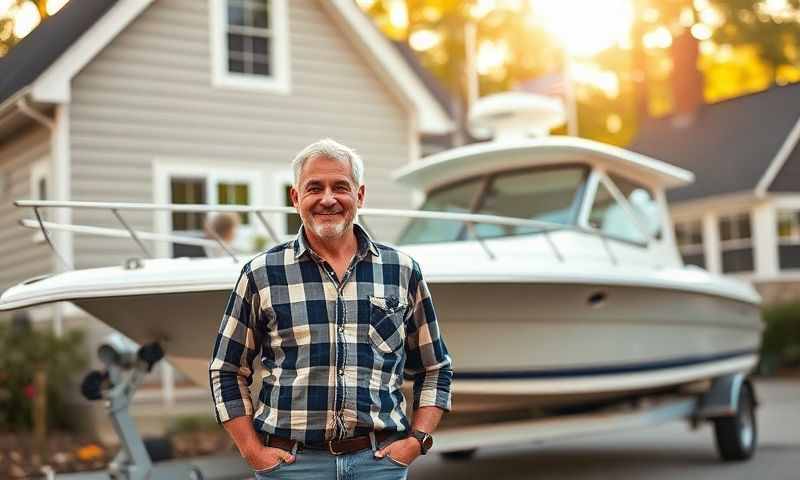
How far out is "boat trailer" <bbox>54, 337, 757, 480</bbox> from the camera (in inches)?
203

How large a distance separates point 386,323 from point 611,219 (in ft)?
15.5

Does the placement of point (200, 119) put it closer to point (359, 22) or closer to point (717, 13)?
point (359, 22)

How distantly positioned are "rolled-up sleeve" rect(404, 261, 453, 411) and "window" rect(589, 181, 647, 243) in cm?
413

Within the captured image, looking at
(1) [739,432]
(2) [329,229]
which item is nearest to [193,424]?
(1) [739,432]

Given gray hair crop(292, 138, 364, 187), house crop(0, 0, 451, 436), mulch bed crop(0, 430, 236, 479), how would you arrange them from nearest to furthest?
1. gray hair crop(292, 138, 364, 187)
2. mulch bed crop(0, 430, 236, 479)
3. house crop(0, 0, 451, 436)

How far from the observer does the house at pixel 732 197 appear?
17141 mm

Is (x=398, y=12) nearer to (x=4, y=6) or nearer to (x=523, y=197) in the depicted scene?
(x=523, y=197)

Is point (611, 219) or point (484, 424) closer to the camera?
point (484, 424)

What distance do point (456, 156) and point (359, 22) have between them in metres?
5.10

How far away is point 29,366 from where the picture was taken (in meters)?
8.53

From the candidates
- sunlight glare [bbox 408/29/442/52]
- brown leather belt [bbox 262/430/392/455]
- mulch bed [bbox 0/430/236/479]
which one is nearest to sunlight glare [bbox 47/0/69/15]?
brown leather belt [bbox 262/430/392/455]

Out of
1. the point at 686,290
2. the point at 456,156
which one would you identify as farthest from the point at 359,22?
the point at 686,290

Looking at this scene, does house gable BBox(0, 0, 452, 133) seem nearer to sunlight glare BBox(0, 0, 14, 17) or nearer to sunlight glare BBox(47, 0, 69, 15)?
sunlight glare BBox(47, 0, 69, 15)

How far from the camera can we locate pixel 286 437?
2.87m
